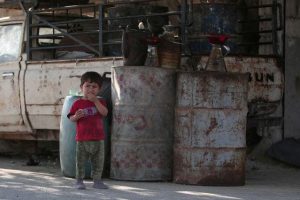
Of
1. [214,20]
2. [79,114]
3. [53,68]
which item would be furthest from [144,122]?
[53,68]

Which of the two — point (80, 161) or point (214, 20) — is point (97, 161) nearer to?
point (80, 161)

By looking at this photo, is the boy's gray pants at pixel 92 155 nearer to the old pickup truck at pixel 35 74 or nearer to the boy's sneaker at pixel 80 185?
the boy's sneaker at pixel 80 185

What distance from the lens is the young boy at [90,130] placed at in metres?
7.21

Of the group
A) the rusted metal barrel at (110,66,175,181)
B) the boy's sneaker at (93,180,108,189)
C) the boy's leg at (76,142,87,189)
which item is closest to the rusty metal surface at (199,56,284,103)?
the rusted metal barrel at (110,66,175,181)

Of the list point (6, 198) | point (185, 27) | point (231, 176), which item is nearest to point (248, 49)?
point (185, 27)

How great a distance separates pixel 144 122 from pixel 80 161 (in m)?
0.90

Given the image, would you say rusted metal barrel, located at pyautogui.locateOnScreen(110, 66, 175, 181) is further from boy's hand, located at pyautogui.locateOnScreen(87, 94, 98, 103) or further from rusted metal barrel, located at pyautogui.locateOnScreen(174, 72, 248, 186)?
boy's hand, located at pyautogui.locateOnScreen(87, 94, 98, 103)

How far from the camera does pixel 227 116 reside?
24.5 ft

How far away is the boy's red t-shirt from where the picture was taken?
7.22 meters

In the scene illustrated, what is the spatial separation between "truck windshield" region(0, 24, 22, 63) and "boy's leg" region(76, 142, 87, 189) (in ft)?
9.36

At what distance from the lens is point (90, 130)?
723cm

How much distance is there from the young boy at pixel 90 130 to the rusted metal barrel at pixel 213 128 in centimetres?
94

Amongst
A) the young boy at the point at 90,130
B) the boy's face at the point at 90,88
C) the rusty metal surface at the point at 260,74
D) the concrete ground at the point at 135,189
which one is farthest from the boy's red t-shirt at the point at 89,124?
the rusty metal surface at the point at 260,74

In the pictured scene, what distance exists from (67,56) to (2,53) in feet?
3.49
